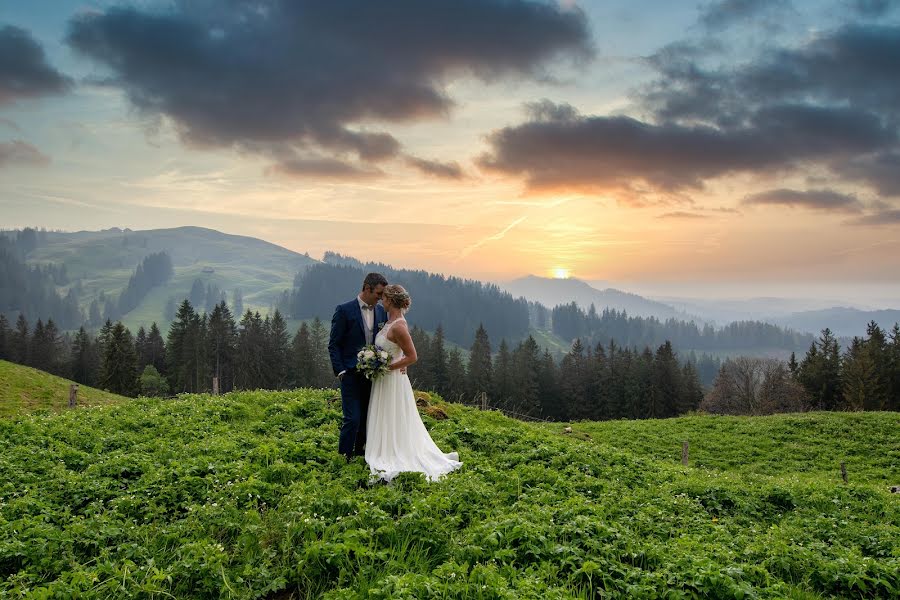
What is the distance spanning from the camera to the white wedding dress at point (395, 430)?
38.9 feet

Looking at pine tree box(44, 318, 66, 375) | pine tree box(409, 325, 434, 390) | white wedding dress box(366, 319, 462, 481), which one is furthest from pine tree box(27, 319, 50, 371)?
white wedding dress box(366, 319, 462, 481)

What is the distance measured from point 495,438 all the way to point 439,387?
8885 cm

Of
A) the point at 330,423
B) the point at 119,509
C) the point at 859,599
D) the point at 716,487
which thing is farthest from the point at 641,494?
the point at 119,509

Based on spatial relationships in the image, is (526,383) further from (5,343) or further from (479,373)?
(5,343)

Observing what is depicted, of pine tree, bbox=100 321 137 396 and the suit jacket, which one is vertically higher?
the suit jacket

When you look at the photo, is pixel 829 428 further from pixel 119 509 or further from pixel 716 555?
pixel 119 509

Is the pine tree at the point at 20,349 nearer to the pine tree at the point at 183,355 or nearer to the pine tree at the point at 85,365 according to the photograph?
the pine tree at the point at 85,365

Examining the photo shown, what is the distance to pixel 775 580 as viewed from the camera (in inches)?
299

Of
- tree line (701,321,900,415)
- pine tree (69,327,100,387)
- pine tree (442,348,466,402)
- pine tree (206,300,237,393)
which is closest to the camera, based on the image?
tree line (701,321,900,415)

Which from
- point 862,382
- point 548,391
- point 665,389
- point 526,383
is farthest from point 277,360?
point 862,382

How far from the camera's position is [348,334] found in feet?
40.5

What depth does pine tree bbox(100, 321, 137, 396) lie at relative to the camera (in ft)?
256

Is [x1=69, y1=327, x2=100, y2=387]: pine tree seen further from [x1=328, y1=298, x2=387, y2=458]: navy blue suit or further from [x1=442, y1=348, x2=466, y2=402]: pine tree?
[x1=328, y1=298, x2=387, y2=458]: navy blue suit

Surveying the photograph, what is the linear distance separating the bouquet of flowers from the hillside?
2200 mm
